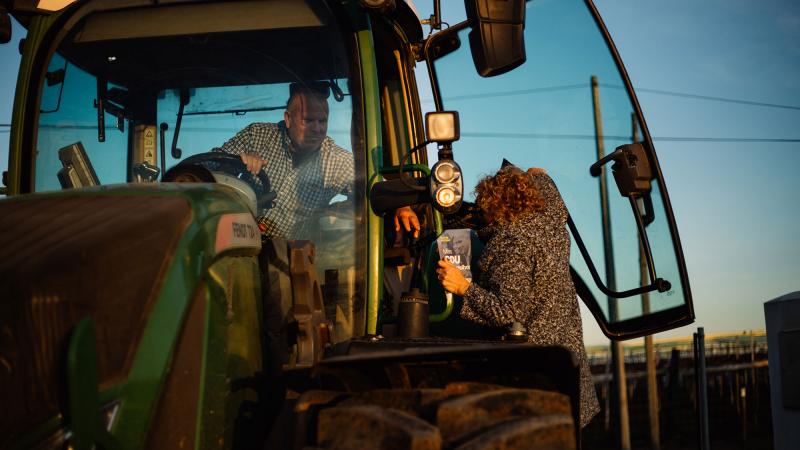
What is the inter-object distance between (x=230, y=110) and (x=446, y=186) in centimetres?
93

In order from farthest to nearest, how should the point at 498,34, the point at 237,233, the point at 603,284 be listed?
the point at 603,284 → the point at 498,34 → the point at 237,233

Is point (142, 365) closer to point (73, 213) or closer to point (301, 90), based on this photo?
point (73, 213)

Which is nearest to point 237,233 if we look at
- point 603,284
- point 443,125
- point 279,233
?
point 279,233

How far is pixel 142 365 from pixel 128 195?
0.57 meters

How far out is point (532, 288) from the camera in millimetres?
4250

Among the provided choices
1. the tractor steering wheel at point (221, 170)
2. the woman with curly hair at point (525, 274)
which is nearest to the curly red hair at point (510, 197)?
the woman with curly hair at point (525, 274)

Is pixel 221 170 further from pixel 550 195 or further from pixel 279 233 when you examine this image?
pixel 550 195

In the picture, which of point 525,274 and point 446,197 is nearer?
point 446,197

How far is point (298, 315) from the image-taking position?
3.03m

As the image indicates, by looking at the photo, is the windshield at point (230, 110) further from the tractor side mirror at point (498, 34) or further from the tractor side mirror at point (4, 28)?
the tractor side mirror at point (498, 34)

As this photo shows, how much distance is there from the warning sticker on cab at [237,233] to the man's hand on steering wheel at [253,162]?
0.58m

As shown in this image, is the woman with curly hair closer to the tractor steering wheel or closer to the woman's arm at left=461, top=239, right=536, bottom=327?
the woman's arm at left=461, top=239, right=536, bottom=327

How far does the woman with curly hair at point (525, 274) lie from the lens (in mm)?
4180

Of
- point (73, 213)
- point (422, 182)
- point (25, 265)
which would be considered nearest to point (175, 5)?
point (422, 182)
